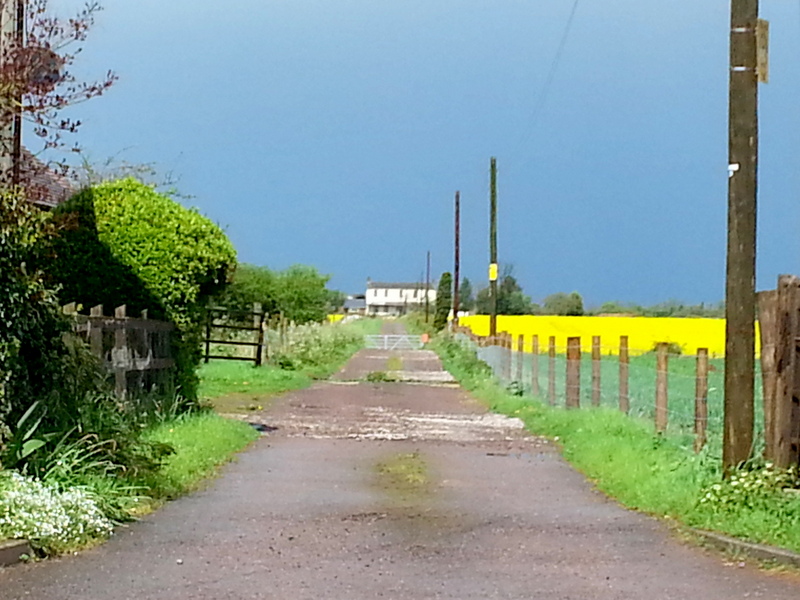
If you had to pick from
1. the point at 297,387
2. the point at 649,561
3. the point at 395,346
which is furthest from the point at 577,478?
the point at 395,346

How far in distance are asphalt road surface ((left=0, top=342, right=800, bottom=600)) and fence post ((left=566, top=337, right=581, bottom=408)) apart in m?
5.22

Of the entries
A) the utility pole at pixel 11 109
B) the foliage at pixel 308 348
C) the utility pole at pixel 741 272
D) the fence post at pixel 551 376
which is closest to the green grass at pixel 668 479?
the utility pole at pixel 741 272

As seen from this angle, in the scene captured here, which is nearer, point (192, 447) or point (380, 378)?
point (192, 447)

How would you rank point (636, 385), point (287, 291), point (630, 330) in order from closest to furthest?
point (636, 385) < point (630, 330) < point (287, 291)

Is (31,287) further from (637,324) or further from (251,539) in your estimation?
(637,324)

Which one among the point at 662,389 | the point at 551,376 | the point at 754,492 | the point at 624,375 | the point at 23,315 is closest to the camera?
the point at 754,492

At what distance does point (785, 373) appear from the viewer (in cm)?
1009

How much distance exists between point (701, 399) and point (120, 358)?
6.87 metres

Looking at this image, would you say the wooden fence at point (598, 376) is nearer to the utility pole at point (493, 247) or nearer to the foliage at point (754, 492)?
the foliage at point (754, 492)

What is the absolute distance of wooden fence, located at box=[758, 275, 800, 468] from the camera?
10.0 m

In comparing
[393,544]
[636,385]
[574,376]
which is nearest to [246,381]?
[574,376]

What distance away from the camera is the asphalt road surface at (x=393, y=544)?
7.72 m

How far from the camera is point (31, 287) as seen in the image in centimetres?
1039

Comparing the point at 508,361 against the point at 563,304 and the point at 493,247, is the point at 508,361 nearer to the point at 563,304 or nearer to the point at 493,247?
the point at 493,247
